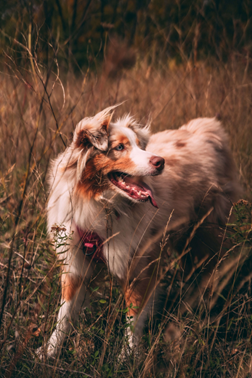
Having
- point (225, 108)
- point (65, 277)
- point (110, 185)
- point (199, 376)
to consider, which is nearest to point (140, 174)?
point (110, 185)

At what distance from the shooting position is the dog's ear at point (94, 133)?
6.54ft

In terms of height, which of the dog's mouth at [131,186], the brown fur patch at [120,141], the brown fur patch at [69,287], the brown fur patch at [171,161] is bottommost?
the brown fur patch at [69,287]

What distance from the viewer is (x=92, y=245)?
210cm

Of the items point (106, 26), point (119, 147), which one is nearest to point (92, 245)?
point (119, 147)

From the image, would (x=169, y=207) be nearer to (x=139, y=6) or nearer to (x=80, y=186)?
(x=80, y=186)

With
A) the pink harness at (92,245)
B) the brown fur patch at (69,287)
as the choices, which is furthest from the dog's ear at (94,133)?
the brown fur patch at (69,287)

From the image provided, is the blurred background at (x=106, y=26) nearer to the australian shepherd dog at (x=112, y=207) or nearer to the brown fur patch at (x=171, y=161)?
the australian shepherd dog at (x=112, y=207)

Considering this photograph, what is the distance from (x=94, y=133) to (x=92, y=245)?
28.1 inches

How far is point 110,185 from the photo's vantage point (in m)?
2.05

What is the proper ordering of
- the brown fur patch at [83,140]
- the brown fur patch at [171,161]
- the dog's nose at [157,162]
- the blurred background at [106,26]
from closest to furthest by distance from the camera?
the blurred background at [106,26], the dog's nose at [157,162], the brown fur patch at [83,140], the brown fur patch at [171,161]

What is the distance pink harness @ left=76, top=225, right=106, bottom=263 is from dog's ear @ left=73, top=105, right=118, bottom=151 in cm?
56

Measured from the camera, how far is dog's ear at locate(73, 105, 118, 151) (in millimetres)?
1993

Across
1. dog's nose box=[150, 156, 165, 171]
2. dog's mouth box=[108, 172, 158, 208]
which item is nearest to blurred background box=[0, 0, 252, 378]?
dog's mouth box=[108, 172, 158, 208]

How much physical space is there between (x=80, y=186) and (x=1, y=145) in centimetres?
79
